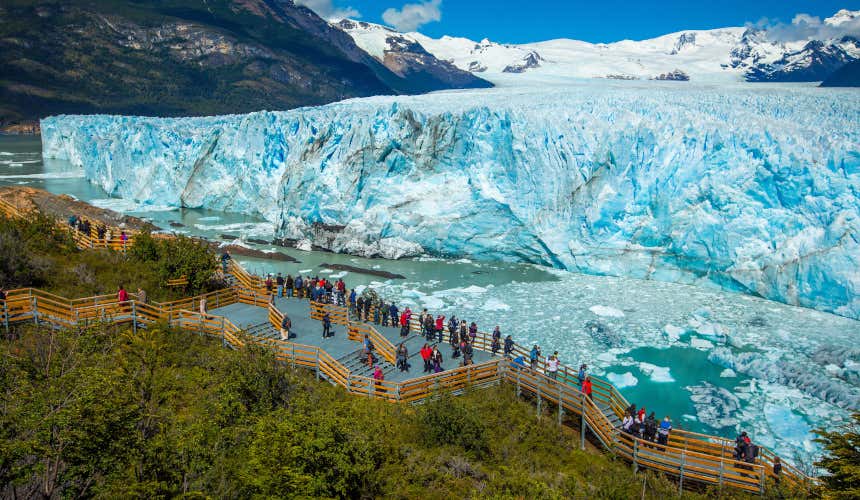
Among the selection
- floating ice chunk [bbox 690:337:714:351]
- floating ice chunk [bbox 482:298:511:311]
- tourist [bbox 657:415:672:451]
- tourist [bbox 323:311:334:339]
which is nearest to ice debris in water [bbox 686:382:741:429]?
floating ice chunk [bbox 690:337:714:351]

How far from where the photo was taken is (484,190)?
21.6 meters

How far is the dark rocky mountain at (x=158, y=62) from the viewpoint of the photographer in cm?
8162

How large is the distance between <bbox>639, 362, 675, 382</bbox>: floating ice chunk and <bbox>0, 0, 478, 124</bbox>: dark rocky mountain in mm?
84137

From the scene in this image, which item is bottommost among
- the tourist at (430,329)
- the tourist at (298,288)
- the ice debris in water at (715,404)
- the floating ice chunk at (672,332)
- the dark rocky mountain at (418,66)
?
the ice debris in water at (715,404)

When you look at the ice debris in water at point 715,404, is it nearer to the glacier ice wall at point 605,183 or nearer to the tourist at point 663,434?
the tourist at point 663,434

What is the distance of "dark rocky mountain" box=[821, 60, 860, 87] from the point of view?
35.1 m

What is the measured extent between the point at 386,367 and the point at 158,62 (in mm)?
101475

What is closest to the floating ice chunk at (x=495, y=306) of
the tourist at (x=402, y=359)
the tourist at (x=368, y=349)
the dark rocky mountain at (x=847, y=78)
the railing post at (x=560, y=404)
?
the tourist at (x=368, y=349)

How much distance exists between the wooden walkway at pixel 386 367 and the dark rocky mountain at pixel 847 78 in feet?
115

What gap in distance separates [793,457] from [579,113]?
15113 millimetres

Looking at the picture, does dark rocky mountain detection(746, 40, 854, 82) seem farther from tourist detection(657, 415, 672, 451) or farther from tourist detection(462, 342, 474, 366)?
tourist detection(657, 415, 672, 451)

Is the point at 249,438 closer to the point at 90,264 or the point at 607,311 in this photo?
the point at 90,264

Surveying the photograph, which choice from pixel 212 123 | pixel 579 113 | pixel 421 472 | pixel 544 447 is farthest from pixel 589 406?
pixel 212 123

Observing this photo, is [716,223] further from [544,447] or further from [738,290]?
[544,447]
